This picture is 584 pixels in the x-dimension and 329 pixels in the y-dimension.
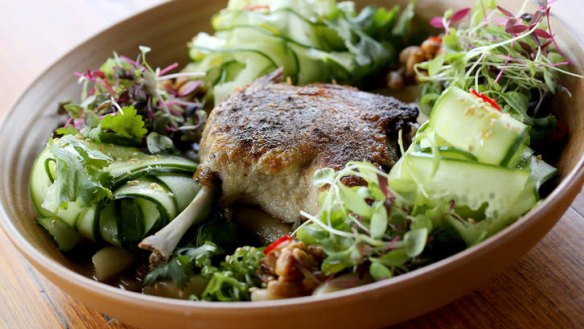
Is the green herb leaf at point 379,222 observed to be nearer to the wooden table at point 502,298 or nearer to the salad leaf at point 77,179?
the wooden table at point 502,298

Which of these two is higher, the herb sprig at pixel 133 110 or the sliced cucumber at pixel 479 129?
the sliced cucumber at pixel 479 129

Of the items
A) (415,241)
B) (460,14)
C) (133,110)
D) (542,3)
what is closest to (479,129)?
(415,241)

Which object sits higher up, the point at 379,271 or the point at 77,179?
the point at 379,271

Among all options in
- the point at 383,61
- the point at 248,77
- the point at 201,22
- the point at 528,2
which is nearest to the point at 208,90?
the point at 248,77

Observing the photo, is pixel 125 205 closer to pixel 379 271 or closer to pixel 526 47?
pixel 379 271

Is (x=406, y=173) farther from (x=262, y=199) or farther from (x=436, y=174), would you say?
(x=262, y=199)

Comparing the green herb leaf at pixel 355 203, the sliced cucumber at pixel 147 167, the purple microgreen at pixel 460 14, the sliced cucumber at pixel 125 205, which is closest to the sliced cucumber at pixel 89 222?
the sliced cucumber at pixel 125 205

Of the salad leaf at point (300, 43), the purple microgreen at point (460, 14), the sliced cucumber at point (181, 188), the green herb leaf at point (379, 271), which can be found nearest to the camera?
the green herb leaf at point (379, 271)
